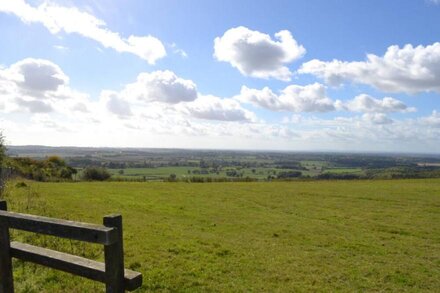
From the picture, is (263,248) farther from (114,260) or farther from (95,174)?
(95,174)

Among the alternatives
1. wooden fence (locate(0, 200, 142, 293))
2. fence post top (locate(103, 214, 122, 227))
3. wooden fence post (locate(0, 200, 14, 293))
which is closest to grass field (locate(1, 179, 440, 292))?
wooden fence post (locate(0, 200, 14, 293))

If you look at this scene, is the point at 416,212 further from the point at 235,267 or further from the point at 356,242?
the point at 235,267

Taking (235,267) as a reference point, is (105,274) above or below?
above


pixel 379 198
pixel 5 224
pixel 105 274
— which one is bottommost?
pixel 379 198

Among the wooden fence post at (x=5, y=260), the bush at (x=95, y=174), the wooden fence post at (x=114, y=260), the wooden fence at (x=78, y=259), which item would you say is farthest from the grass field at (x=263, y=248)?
the bush at (x=95, y=174)

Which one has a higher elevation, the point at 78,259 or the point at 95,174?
the point at 78,259

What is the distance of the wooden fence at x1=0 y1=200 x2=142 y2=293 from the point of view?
4.62 metres

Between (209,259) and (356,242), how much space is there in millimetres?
6469

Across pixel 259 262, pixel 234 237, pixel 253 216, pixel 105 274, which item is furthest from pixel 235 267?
pixel 253 216

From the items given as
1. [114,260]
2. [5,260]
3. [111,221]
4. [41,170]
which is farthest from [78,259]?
[41,170]

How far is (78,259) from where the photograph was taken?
5.40 m

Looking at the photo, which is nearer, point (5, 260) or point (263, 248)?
point (5, 260)

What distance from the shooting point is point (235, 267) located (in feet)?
33.7

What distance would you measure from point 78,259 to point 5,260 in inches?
61.1
